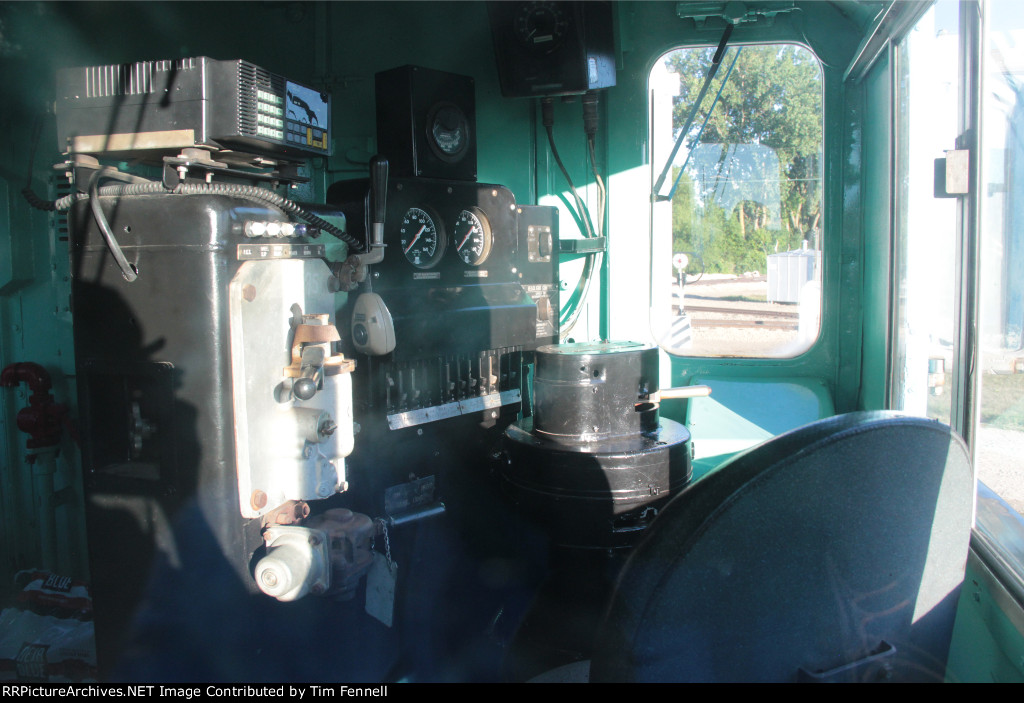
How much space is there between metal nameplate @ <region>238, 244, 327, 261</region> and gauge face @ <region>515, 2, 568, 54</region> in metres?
1.68

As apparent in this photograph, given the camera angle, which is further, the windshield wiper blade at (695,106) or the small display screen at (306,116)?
the windshield wiper blade at (695,106)

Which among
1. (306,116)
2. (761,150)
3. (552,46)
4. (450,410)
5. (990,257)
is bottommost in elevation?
(450,410)

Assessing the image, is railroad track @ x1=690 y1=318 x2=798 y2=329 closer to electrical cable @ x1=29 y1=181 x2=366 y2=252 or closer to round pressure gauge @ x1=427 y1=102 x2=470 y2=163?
round pressure gauge @ x1=427 y1=102 x2=470 y2=163

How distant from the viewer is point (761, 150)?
3225 mm

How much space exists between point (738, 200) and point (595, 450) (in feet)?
5.49

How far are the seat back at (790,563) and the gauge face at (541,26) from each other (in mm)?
2520

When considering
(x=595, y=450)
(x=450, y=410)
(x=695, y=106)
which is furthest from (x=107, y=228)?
(x=695, y=106)

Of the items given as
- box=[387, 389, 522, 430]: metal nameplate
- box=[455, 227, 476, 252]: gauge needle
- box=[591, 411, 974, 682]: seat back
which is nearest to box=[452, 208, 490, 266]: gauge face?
box=[455, 227, 476, 252]: gauge needle

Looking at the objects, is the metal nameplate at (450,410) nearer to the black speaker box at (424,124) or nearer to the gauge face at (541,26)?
the black speaker box at (424,124)

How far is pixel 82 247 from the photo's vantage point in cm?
177

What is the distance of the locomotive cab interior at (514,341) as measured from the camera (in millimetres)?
1034

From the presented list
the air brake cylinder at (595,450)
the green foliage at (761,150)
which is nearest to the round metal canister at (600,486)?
the air brake cylinder at (595,450)

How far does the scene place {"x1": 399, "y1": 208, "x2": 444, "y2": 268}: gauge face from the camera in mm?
2488

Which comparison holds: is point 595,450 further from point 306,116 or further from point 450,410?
point 306,116
